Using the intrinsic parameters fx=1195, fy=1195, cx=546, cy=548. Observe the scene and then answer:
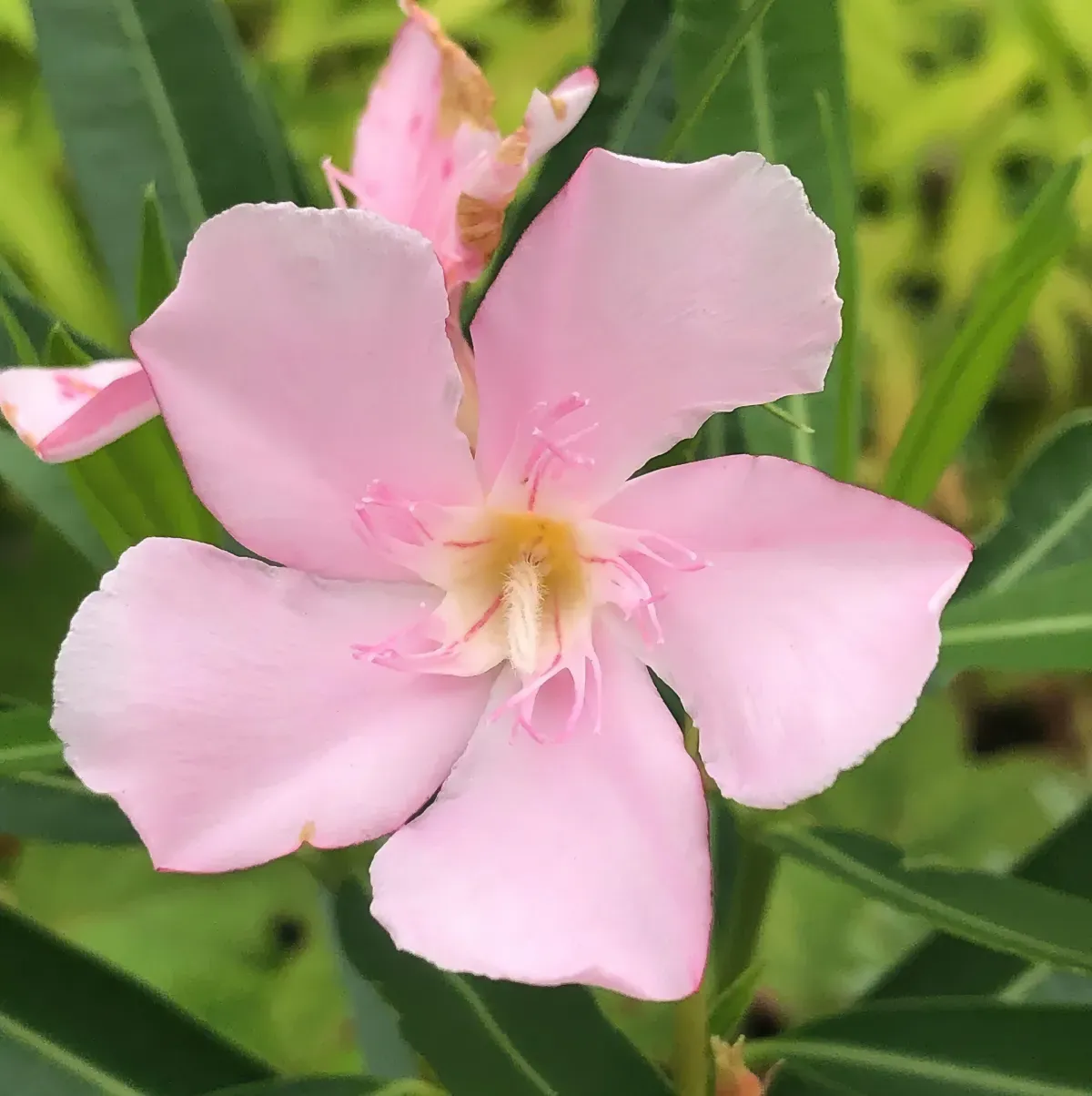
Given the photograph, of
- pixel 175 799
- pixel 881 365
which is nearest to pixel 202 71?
pixel 175 799

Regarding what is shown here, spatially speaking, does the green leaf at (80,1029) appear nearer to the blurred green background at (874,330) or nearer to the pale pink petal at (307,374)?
the pale pink petal at (307,374)

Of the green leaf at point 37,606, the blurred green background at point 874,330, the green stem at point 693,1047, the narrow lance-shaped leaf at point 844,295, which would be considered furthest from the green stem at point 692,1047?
the green leaf at point 37,606

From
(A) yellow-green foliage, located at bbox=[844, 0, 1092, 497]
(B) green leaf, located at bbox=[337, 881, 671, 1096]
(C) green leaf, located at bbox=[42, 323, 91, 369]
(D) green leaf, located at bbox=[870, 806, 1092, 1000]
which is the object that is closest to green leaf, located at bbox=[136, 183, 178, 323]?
(C) green leaf, located at bbox=[42, 323, 91, 369]

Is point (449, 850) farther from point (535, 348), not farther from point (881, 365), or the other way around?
point (881, 365)

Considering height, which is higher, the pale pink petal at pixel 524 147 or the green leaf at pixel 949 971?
the pale pink petal at pixel 524 147

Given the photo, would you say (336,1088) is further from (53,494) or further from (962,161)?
(962,161)

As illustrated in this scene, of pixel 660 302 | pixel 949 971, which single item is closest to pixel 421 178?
pixel 660 302
